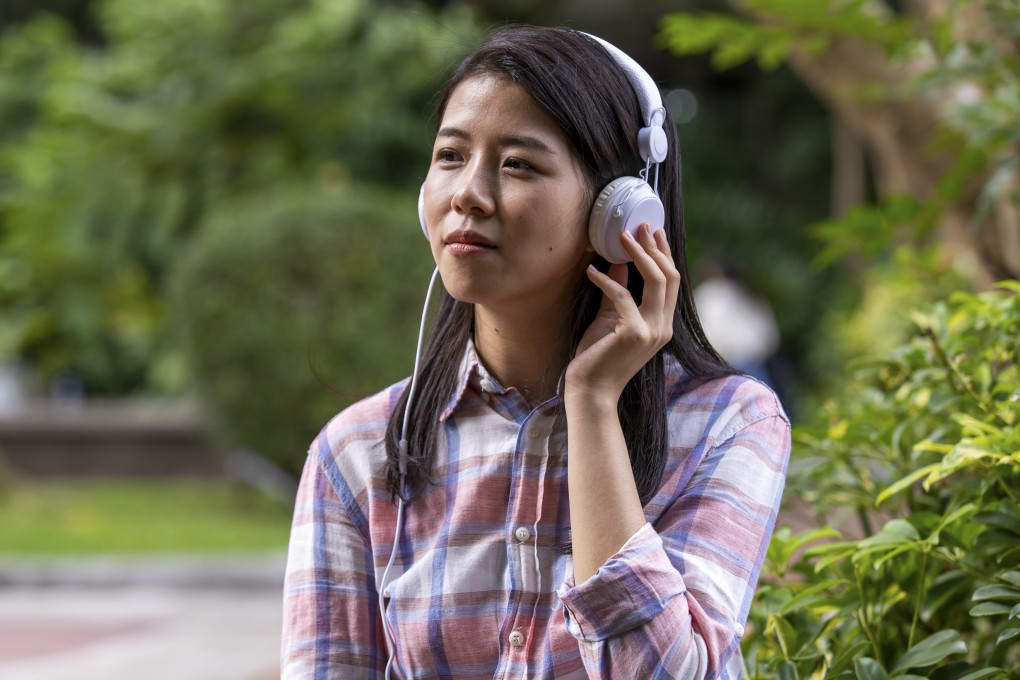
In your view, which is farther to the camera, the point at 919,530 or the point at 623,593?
the point at 919,530

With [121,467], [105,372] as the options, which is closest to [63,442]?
[121,467]

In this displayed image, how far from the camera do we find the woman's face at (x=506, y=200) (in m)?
1.68

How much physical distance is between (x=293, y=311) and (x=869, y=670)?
8.41 meters

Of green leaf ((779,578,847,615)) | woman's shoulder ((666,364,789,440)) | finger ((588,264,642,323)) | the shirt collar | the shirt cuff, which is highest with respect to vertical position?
finger ((588,264,642,323))

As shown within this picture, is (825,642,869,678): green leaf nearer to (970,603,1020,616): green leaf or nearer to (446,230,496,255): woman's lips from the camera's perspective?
(970,603,1020,616): green leaf

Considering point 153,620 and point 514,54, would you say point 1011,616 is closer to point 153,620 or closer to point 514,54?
point 514,54

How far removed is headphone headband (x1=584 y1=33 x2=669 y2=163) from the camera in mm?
1741

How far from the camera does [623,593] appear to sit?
1.53 metres

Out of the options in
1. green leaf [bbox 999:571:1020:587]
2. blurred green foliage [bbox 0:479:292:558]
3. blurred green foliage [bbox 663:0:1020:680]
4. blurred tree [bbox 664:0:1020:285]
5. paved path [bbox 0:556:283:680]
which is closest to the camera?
green leaf [bbox 999:571:1020:587]

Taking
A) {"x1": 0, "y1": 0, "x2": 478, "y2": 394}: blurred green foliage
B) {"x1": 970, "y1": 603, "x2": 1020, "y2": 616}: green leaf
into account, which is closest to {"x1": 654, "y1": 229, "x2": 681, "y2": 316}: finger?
{"x1": 970, "y1": 603, "x2": 1020, "y2": 616}: green leaf

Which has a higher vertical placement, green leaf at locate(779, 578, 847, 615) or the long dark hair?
the long dark hair

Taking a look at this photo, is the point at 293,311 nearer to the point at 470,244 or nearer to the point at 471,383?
the point at 471,383

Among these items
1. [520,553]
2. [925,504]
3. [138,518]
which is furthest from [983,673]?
[138,518]

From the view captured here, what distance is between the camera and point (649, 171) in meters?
1.79
